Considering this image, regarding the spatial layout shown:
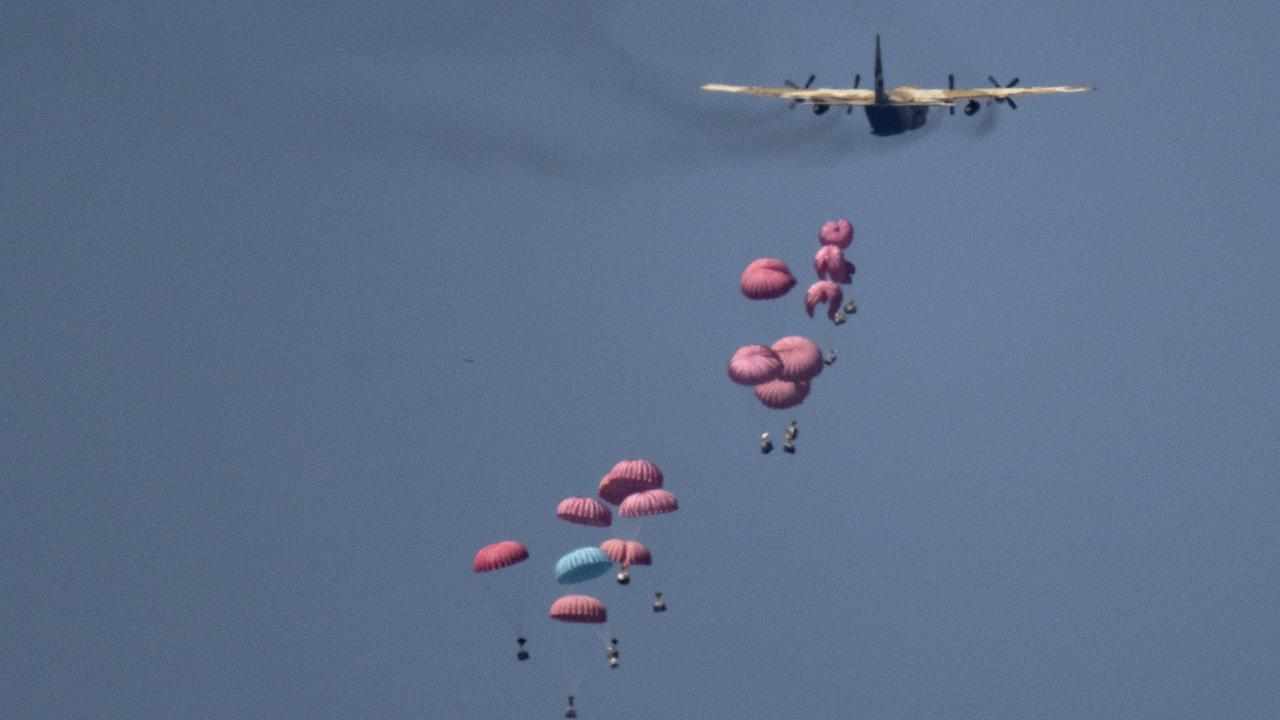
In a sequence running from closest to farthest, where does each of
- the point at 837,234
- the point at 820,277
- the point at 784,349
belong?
the point at 784,349 → the point at 820,277 → the point at 837,234

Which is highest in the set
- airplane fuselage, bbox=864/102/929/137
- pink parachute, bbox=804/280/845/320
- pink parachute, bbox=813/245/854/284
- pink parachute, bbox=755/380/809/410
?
airplane fuselage, bbox=864/102/929/137

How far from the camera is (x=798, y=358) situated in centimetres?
12875

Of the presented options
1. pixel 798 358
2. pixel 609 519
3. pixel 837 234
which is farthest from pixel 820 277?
pixel 609 519

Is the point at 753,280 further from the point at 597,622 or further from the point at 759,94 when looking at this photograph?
the point at 597,622

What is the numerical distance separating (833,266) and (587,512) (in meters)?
14.8

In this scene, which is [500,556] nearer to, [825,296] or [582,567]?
[582,567]

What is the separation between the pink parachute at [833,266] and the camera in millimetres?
130375

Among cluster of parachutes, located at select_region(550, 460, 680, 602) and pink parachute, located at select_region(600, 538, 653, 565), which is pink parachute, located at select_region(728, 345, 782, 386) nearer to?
cluster of parachutes, located at select_region(550, 460, 680, 602)

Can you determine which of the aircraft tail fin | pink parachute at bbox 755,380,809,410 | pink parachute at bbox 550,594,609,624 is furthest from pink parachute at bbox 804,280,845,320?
pink parachute at bbox 550,594,609,624

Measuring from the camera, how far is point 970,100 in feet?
412

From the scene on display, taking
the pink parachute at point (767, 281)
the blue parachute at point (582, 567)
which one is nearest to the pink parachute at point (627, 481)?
the blue parachute at point (582, 567)

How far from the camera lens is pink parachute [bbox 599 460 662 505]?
12706 cm

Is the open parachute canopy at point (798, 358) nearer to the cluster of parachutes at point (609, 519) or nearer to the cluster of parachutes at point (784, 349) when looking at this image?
the cluster of parachutes at point (784, 349)

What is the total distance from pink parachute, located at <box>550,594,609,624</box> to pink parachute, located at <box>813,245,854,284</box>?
55.3 ft
